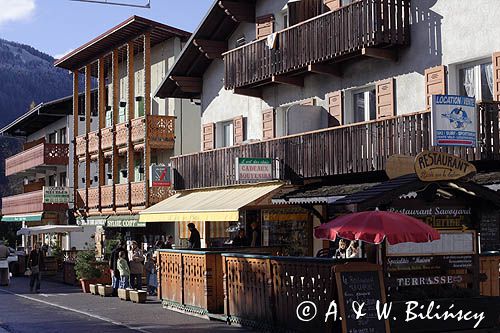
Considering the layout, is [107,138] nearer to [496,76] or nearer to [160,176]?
[160,176]

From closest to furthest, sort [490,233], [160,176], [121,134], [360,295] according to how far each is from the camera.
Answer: [360,295] < [490,233] < [160,176] < [121,134]

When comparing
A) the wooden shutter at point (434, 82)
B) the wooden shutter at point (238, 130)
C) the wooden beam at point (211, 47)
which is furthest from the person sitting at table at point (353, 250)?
the wooden beam at point (211, 47)

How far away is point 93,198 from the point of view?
140 feet


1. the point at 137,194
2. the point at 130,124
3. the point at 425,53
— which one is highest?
the point at 130,124

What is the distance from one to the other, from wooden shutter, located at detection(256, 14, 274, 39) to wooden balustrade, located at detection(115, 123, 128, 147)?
12.2 metres

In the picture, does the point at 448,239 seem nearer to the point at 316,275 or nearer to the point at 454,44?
the point at 316,275

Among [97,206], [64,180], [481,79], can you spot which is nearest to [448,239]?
[481,79]

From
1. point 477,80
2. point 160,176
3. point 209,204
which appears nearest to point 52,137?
point 160,176

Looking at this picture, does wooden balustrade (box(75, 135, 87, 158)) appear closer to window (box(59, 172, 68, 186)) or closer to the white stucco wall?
window (box(59, 172, 68, 186))

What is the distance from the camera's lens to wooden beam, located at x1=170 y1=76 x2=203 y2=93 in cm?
3123

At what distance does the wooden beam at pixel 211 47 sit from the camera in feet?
97.5

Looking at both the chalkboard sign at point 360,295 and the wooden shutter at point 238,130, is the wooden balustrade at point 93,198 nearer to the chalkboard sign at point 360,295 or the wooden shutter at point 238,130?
the wooden shutter at point 238,130

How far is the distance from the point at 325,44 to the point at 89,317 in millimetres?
9067

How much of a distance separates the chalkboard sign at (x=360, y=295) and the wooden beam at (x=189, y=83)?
19233 millimetres
